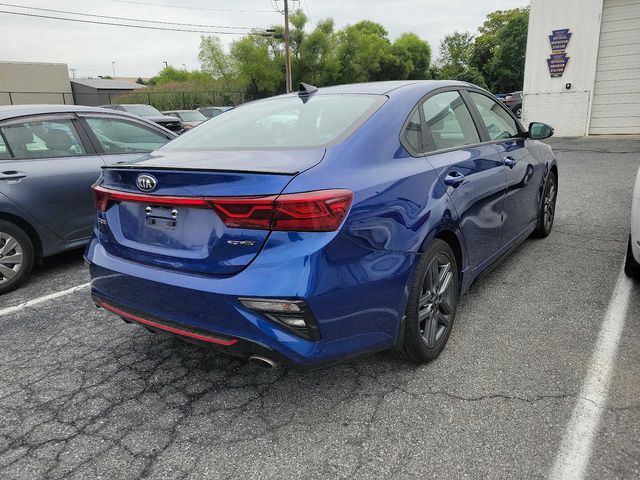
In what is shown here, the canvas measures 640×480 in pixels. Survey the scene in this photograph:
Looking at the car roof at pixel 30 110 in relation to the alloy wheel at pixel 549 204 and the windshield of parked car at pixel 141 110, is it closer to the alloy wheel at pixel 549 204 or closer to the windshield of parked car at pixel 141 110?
the alloy wheel at pixel 549 204

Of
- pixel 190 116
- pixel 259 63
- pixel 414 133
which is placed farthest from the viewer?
pixel 259 63

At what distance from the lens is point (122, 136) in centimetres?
509

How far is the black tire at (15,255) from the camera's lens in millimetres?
4038

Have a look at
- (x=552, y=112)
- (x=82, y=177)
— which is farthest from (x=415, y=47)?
(x=82, y=177)

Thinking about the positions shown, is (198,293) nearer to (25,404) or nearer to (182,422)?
(182,422)

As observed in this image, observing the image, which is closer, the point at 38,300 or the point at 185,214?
the point at 185,214

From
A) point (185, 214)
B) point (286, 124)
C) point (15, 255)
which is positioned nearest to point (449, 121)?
point (286, 124)

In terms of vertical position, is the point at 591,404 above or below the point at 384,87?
below

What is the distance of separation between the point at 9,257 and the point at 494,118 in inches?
160

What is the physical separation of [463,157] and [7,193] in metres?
3.52

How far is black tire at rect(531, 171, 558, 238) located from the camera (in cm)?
469

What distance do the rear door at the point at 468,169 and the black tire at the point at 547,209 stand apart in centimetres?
142

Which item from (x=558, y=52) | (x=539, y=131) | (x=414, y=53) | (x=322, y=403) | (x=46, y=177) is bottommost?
(x=322, y=403)

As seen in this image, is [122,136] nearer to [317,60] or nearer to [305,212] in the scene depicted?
[305,212]
